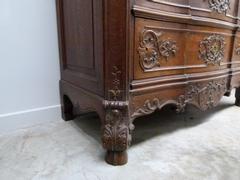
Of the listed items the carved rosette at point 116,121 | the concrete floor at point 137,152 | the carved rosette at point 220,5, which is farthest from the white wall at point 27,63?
the carved rosette at point 220,5

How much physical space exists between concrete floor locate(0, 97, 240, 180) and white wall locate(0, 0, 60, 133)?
0.10 meters

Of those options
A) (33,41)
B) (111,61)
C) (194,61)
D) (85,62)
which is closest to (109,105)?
(111,61)

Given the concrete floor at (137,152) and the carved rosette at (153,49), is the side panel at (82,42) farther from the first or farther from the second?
the concrete floor at (137,152)

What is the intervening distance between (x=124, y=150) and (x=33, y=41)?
0.78m

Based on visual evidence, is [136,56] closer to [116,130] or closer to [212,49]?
[116,130]

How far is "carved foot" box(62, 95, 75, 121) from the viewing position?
124cm

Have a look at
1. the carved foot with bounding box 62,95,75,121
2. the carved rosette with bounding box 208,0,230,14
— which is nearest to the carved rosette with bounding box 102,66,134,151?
the carved foot with bounding box 62,95,75,121

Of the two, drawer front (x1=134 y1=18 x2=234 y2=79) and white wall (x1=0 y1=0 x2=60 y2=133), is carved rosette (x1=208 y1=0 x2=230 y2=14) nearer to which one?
drawer front (x1=134 y1=18 x2=234 y2=79)

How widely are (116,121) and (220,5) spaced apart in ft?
2.82

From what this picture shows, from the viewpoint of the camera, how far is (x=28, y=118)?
1176 millimetres

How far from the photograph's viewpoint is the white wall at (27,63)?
3.48ft

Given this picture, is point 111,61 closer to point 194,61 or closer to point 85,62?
point 85,62

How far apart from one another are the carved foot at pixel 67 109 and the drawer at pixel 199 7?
73 centimetres

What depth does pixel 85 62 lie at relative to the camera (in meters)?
0.95
